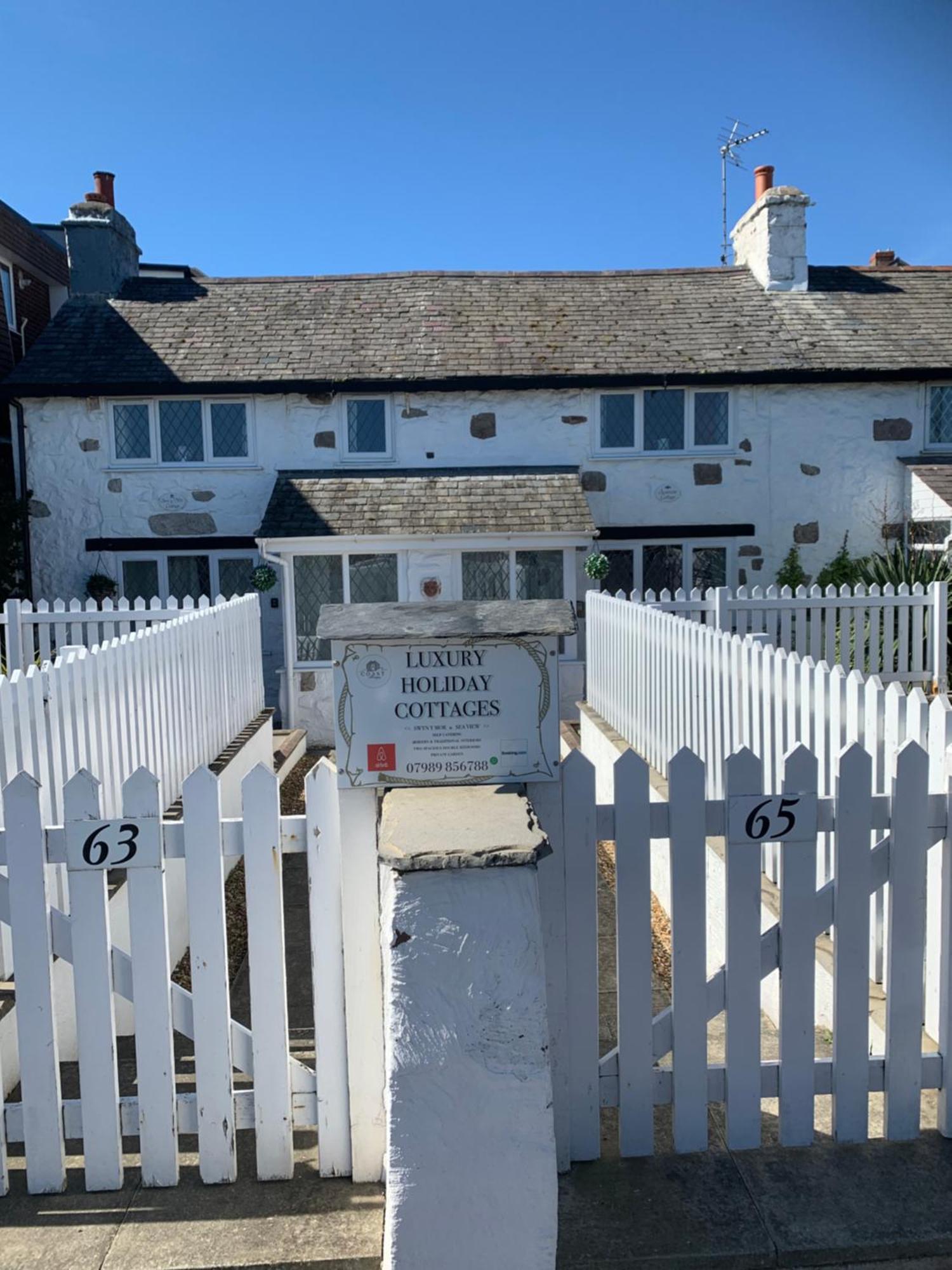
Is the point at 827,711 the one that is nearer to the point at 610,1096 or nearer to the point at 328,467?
the point at 610,1096

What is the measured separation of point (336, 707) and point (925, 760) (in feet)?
5.57

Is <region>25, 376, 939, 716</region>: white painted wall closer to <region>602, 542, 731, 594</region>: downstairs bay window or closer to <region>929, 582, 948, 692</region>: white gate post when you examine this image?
<region>602, 542, 731, 594</region>: downstairs bay window

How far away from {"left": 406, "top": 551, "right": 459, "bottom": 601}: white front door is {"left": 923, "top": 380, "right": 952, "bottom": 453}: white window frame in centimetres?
714

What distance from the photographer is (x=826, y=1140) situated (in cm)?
310

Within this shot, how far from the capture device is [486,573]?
13.2m

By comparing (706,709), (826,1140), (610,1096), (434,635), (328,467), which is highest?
(328,467)

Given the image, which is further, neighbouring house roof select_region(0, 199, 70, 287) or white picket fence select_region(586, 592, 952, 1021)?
neighbouring house roof select_region(0, 199, 70, 287)

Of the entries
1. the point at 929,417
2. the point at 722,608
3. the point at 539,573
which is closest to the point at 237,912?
the point at 722,608

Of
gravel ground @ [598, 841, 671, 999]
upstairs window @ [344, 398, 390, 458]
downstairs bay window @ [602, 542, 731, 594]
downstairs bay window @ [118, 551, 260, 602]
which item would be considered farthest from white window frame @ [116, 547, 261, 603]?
gravel ground @ [598, 841, 671, 999]

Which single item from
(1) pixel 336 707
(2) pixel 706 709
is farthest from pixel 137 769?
(2) pixel 706 709

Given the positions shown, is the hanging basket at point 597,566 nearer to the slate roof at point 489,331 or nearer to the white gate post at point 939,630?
the slate roof at point 489,331

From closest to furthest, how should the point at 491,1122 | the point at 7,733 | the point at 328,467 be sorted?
1. the point at 491,1122
2. the point at 7,733
3. the point at 328,467

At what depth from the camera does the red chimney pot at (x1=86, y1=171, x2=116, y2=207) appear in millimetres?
16359

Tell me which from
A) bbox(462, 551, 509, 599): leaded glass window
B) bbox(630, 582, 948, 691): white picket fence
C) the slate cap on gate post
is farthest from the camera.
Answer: bbox(462, 551, 509, 599): leaded glass window
